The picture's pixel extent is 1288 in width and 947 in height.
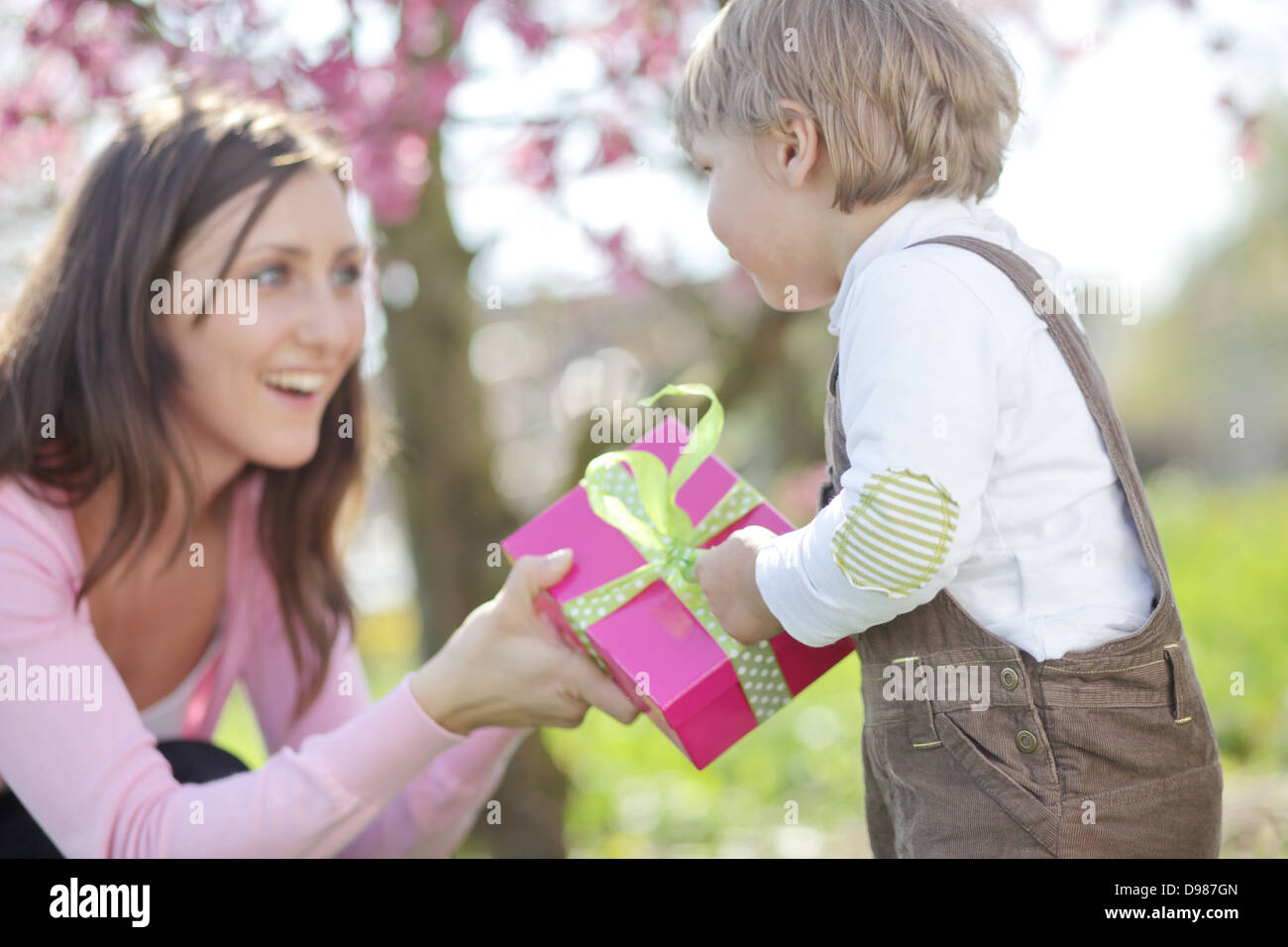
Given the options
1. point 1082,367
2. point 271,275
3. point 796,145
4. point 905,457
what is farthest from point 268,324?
point 1082,367

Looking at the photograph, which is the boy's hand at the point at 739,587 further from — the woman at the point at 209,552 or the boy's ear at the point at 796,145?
the boy's ear at the point at 796,145

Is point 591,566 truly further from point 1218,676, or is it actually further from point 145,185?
point 1218,676

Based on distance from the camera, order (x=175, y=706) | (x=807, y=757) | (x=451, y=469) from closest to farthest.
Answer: (x=175, y=706), (x=451, y=469), (x=807, y=757)

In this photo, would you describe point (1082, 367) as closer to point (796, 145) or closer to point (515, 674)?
point (796, 145)

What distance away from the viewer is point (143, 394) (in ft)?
6.62

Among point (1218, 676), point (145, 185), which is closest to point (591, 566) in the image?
point (145, 185)

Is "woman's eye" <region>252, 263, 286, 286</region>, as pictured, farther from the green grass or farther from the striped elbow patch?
the green grass

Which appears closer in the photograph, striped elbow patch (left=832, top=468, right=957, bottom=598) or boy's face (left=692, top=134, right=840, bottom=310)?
striped elbow patch (left=832, top=468, right=957, bottom=598)

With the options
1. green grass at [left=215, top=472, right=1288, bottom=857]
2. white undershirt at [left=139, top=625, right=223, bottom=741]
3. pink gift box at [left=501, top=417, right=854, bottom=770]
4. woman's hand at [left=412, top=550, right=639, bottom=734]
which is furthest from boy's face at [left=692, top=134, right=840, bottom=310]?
green grass at [left=215, top=472, right=1288, bottom=857]

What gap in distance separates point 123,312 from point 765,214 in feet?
4.04

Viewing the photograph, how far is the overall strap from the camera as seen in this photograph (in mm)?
1407

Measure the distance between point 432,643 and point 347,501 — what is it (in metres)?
1.14

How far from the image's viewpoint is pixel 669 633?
1618 millimetres

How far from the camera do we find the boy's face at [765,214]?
1.56m
